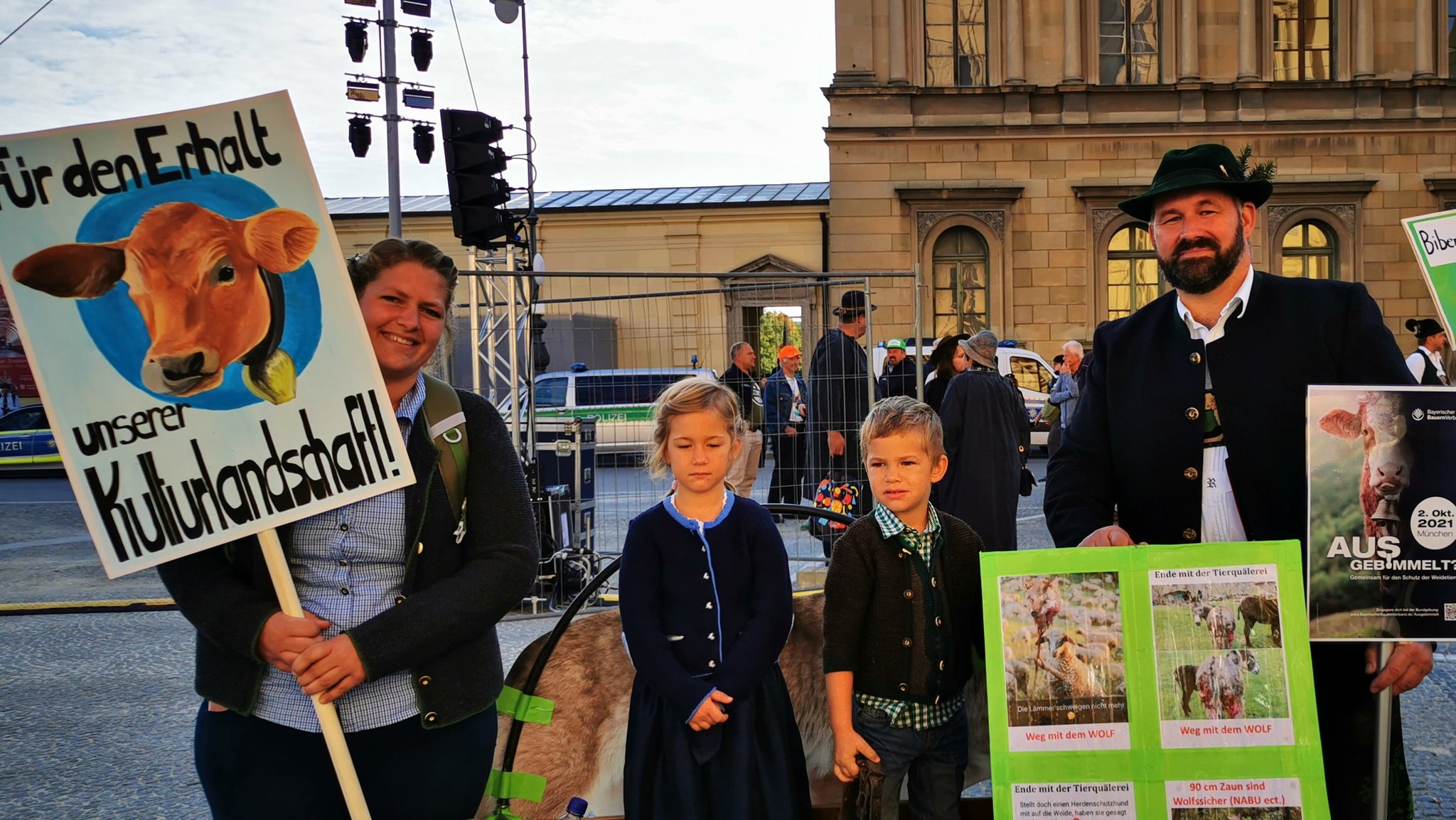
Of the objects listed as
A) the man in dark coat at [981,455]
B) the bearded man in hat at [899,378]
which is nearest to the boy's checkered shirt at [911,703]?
the man in dark coat at [981,455]

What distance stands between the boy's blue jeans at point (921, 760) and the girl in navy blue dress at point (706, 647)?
9.4 inches

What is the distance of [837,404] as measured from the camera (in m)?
7.11

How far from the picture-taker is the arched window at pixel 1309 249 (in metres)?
23.5

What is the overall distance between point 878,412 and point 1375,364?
1179 mm

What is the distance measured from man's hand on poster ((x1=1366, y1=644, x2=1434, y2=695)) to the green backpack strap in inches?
80.7

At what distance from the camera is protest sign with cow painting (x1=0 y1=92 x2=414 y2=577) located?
1.97 m

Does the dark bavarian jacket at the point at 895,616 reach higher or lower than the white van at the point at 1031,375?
lower

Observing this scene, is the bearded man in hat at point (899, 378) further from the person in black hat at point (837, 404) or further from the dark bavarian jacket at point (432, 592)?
the dark bavarian jacket at point (432, 592)

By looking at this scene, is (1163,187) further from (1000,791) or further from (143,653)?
(143,653)

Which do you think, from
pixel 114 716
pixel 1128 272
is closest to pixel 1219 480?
pixel 114 716

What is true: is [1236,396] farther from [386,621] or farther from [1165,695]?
[386,621]

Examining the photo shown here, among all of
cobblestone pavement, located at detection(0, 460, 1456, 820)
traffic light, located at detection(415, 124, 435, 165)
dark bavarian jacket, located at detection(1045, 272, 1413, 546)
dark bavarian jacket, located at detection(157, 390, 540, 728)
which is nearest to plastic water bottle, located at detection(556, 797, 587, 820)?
dark bavarian jacket, located at detection(157, 390, 540, 728)

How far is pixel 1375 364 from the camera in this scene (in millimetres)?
2553

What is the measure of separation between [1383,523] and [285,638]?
2.31 meters
